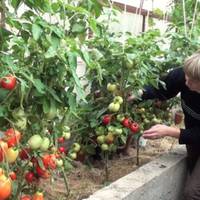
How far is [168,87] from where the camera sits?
3.22m

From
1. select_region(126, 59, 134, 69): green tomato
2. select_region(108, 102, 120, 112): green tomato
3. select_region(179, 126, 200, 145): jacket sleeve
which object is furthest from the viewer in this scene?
select_region(179, 126, 200, 145): jacket sleeve

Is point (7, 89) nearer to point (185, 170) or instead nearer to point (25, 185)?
point (25, 185)

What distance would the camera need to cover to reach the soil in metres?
2.67

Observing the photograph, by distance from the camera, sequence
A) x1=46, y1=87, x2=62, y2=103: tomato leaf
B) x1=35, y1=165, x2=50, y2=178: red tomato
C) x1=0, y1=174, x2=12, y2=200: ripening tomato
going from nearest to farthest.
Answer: x1=0, y1=174, x2=12, y2=200: ripening tomato → x1=46, y1=87, x2=62, y2=103: tomato leaf → x1=35, y1=165, x2=50, y2=178: red tomato

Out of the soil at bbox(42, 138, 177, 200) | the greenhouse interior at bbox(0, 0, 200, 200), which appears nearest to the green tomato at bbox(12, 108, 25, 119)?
the greenhouse interior at bbox(0, 0, 200, 200)

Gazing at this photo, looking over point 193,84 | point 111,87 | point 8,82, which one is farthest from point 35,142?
point 193,84

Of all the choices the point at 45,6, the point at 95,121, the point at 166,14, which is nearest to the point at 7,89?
the point at 45,6

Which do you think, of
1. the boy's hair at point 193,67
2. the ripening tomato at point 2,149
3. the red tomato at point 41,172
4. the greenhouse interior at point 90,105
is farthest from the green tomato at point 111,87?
the ripening tomato at point 2,149

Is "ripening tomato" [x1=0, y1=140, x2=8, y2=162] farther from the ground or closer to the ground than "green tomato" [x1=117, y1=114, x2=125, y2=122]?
farther from the ground

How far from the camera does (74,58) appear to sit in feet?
5.61

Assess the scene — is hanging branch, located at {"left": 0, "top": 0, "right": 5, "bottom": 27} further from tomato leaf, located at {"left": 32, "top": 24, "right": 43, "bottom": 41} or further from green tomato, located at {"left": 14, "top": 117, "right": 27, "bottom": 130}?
green tomato, located at {"left": 14, "top": 117, "right": 27, "bottom": 130}

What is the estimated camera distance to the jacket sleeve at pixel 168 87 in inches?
124

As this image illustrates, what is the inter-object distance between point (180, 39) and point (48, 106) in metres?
1.84

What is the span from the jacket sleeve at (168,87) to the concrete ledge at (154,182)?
439mm
